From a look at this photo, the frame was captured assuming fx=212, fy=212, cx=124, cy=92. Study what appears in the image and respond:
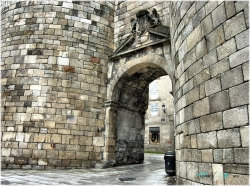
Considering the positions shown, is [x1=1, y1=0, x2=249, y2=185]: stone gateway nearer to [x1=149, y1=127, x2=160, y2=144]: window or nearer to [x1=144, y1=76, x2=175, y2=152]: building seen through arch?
[x1=144, y1=76, x2=175, y2=152]: building seen through arch

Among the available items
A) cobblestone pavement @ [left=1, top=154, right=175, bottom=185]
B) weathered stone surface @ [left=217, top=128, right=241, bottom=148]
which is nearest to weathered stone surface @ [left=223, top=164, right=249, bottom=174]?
weathered stone surface @ [left=217, top=128, right=241, bottom=148]

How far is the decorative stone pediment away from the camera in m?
6.29

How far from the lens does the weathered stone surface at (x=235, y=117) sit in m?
2.23

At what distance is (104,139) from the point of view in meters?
6.69

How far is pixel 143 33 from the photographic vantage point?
668 cm

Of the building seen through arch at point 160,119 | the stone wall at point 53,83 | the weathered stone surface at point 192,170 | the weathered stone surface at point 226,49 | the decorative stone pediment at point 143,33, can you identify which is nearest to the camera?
the weathered stone surface at point 226,49

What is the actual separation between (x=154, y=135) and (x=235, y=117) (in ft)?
51.7

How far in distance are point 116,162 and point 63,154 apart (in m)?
1.73

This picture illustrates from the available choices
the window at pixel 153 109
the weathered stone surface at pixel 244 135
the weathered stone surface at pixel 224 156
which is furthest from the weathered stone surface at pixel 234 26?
the window at pixel 153 109

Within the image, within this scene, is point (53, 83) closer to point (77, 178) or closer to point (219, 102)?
point (77, 178)

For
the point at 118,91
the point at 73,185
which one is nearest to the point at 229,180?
the point at 73,185

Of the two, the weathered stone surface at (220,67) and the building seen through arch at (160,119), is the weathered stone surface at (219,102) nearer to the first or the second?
the weathered stone surface at (220,67)

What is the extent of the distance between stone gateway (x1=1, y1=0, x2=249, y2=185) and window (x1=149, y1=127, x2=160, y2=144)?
→ 967 centimetres

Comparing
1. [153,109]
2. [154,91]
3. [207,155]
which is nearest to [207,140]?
[207,155]
